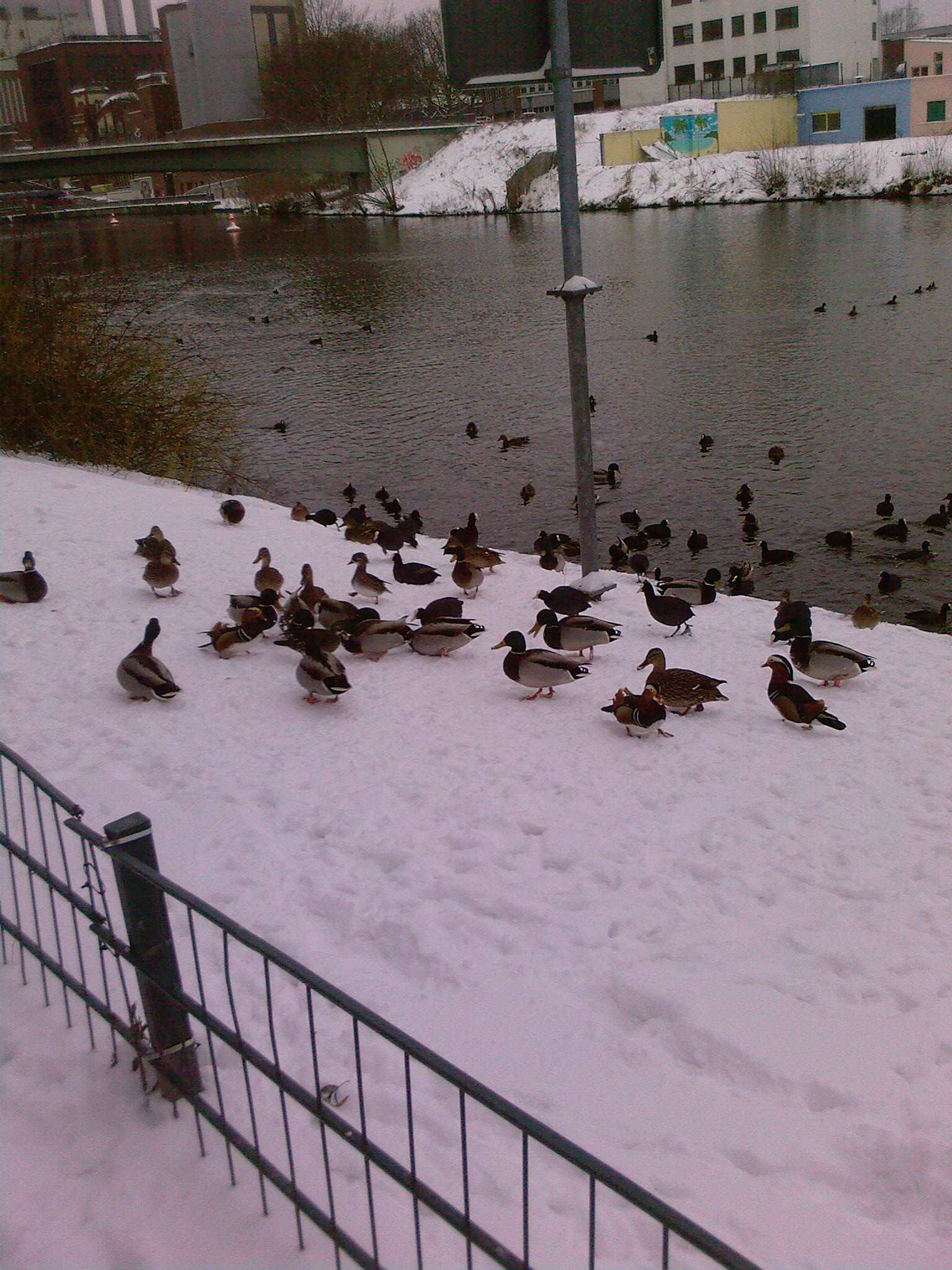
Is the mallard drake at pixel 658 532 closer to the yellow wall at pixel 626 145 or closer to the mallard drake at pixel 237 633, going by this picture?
the mallard drake at pixel 237 633

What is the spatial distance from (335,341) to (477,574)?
23.1 meters

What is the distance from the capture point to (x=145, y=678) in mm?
7895

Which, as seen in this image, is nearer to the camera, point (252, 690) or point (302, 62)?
point (252, 690)

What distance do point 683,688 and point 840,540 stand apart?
8209mm

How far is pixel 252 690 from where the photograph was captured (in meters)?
8.37

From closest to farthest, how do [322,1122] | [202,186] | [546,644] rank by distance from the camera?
1. [322,1122]
2. [546,644]
3. [202,186]

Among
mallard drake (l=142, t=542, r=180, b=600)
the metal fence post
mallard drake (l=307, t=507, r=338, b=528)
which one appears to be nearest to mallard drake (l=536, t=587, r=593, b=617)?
mallard drake (l=142, t=542, r=180, b=600)

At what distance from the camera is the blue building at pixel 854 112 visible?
66375 millimetres

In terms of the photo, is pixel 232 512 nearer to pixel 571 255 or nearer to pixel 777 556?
pixel 571 255

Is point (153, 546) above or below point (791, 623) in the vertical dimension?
above

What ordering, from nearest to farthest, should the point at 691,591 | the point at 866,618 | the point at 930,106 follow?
the point at 866,618, the point at 691,591, the point at 930,106

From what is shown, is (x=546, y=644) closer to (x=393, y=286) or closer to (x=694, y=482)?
(x=694, y=482)

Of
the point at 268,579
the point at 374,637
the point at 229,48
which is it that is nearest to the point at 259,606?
the point at 268,579

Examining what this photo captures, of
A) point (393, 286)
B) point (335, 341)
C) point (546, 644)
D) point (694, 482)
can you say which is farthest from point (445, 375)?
point (546, 644)
